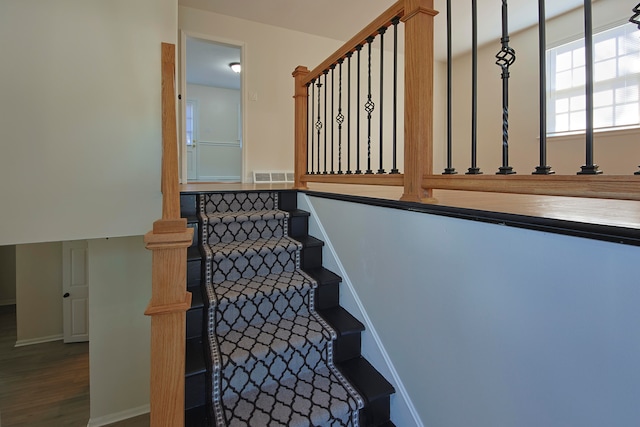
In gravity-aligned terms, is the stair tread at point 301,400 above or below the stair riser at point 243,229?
below

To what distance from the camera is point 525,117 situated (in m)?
4.86

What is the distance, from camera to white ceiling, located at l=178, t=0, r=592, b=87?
4.14 m

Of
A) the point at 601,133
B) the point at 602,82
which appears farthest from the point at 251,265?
the point at 602,82

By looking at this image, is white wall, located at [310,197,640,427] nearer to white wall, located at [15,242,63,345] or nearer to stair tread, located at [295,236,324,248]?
stair tread, located at [295,236,324,248]

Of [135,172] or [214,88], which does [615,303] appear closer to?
[135,172]

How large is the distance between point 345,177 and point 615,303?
1427 mm

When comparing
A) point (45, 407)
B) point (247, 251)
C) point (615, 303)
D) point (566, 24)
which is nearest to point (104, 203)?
point (247, 251)

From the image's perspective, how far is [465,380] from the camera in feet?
3.74

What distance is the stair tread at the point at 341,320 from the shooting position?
5.53 feet

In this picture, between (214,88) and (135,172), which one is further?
(214,88)

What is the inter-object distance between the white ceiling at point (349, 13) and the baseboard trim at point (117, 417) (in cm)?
471

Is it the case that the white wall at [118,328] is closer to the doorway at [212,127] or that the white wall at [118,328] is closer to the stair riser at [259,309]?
the stair riser at [259,309]

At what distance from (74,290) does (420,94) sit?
20.5 ft

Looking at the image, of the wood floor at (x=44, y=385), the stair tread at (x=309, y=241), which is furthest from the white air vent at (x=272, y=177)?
the wood floor at (x=44, y=385)
